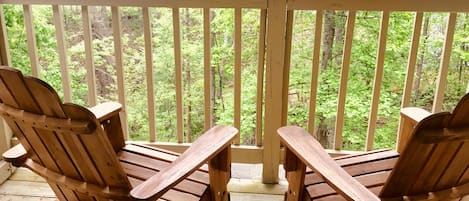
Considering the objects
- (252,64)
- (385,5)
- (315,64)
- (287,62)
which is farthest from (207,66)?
(252,64)

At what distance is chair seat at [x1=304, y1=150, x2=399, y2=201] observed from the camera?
4.66 ft

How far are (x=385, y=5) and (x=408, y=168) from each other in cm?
102

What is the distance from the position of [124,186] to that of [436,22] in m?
3.88

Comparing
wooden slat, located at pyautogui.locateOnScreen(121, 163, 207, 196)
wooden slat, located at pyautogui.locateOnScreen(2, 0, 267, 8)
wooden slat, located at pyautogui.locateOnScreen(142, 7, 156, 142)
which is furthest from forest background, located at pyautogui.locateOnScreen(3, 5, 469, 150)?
wooden slat, located at pyautogui.locateOnScreen(121, 163, 207, 196)

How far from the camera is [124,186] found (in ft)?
4.02

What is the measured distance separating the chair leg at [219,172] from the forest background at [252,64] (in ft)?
7.04

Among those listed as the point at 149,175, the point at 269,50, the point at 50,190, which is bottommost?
the point at 50,190

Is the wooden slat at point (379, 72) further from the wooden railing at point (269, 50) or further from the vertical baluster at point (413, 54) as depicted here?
the vertical baluster at point (413, 54)

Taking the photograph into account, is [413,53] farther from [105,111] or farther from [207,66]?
[105,111]

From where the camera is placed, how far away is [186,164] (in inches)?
49.8

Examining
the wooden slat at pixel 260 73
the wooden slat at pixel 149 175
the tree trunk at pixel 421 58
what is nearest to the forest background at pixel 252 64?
the tree trunk at pixel 421 58

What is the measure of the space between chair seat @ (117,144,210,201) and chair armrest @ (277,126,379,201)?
0.37m

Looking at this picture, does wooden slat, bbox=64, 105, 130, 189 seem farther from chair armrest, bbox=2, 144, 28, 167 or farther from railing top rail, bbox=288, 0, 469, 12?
railing top rail, bbox=288, 0, 469, 12

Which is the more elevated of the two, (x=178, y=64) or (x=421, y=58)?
(x=178, y=64)
